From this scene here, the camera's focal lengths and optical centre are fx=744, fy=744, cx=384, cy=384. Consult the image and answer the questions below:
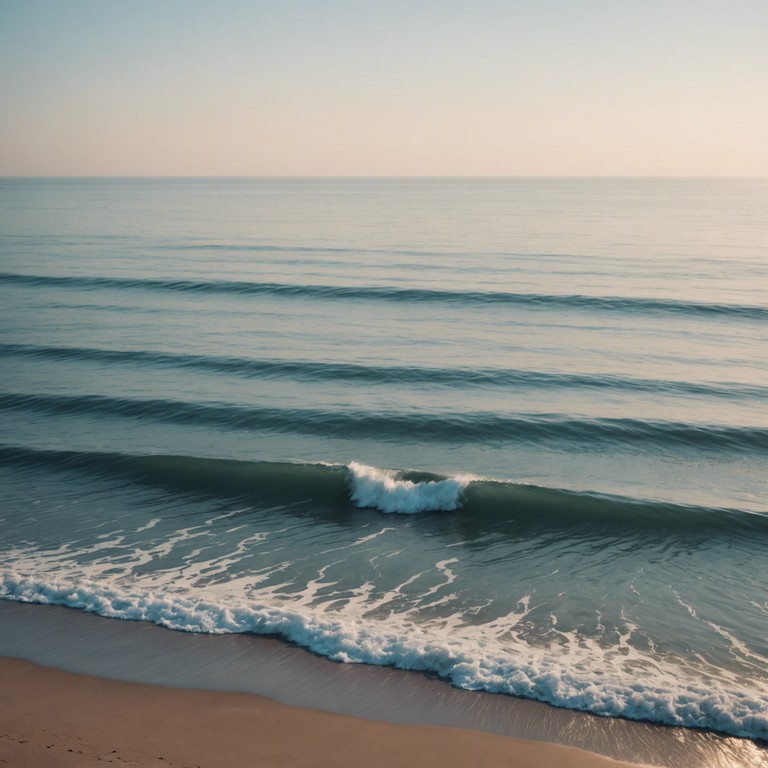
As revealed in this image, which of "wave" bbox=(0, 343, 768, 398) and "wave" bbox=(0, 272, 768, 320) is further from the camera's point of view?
"wave" bbox=(0, 272, 768, 320)

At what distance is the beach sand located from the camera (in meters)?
6.56

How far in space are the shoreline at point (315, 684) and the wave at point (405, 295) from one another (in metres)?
20.1

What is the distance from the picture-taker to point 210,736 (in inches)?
272

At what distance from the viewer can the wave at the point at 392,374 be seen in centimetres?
1825

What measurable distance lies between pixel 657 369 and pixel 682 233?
3331cm

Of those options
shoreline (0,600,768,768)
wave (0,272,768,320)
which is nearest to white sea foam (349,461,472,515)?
shoreline (0,600,768,768)

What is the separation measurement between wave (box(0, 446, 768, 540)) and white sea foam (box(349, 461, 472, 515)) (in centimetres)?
2

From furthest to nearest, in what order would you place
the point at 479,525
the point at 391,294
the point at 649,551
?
the point at 391,294 < the point at 479,525 < the point at 649,551

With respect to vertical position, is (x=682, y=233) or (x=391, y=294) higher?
(x=682, y=233)

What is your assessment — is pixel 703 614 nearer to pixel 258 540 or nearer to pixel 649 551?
pixel 649 551

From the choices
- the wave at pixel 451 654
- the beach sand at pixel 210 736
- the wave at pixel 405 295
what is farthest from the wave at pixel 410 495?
the wave at pixel 405 295

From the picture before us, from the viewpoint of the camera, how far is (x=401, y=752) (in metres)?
6.75

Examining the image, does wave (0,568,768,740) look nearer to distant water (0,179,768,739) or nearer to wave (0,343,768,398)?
distant water (0,179,768,739)

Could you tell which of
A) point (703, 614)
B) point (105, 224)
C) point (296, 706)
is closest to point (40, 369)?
point (296, 706)
